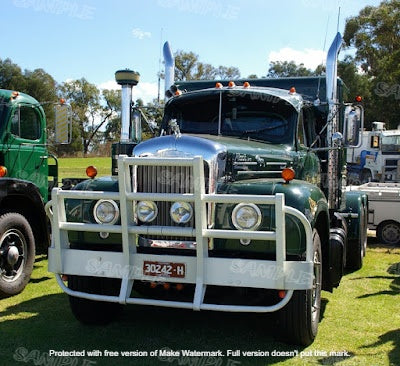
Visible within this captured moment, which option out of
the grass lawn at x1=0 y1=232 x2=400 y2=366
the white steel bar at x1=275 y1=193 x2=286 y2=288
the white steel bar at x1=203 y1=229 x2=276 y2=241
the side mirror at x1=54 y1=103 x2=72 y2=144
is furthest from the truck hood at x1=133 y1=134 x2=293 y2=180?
the side mirror at x1=54 y1=103 x2=72 y2=144

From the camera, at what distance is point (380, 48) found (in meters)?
38.4

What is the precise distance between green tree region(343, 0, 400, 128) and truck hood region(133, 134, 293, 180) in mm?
27557

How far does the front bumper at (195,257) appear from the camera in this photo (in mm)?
3811

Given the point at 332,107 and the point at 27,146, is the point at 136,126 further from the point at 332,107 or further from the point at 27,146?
the point at 332,107

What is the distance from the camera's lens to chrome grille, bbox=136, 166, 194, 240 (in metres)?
4.20

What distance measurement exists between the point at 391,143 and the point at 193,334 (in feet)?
56.0

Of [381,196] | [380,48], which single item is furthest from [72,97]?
[381,196]

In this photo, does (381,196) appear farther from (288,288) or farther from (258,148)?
(288,288)

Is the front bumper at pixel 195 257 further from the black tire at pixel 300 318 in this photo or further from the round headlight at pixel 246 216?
the black tire at pixel 300 318

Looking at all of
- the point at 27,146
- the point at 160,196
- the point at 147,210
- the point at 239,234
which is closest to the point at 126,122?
the point at 27,146

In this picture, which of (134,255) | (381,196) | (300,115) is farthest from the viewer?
(381,196)

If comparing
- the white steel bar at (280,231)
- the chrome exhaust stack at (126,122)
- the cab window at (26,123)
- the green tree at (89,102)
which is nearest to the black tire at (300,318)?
the white steel bar at (280,231)

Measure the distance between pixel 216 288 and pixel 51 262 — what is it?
1420 mm

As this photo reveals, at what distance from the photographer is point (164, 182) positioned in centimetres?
427
